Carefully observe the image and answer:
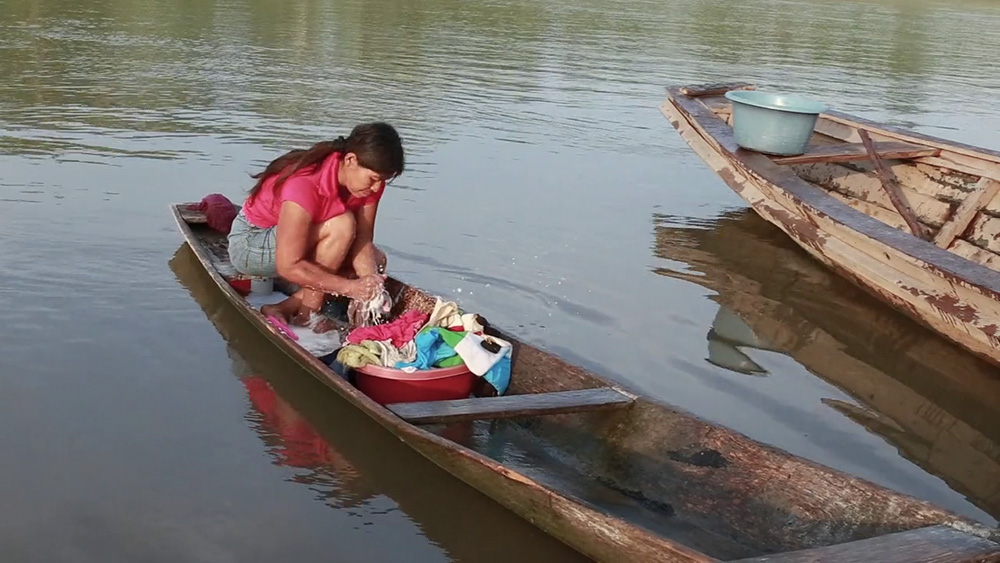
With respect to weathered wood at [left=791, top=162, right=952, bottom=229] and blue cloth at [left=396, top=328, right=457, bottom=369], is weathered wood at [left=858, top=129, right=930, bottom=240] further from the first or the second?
blue cloth at [left=396, top=328, right=457, bottom=369]

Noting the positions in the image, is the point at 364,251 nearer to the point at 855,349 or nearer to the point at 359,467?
the point at 359,467

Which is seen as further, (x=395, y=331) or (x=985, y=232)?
(x=985, y=232)

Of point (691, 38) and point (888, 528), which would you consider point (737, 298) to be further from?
point (691, 38)

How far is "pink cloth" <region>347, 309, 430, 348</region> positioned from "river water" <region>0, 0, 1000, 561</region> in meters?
0.28

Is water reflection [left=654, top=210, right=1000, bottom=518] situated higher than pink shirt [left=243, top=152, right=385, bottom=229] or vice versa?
pink shirt [left=243, top=152, right=385, bottom=229]

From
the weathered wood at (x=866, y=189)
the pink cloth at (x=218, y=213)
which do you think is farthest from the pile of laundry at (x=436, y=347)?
the weathered wood at (x=866, y=189)

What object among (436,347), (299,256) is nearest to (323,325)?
(299,256)

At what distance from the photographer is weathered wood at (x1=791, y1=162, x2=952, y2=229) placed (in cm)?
658

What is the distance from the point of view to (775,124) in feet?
21.2

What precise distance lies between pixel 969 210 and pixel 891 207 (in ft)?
2.32

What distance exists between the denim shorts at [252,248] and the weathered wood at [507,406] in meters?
1.38

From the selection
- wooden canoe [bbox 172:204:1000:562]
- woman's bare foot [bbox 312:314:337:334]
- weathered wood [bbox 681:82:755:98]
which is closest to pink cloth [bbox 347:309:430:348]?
wooden canoe [bbox 172:204:1000:562]

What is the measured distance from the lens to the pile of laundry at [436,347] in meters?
4.12

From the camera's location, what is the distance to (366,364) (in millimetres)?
4164
